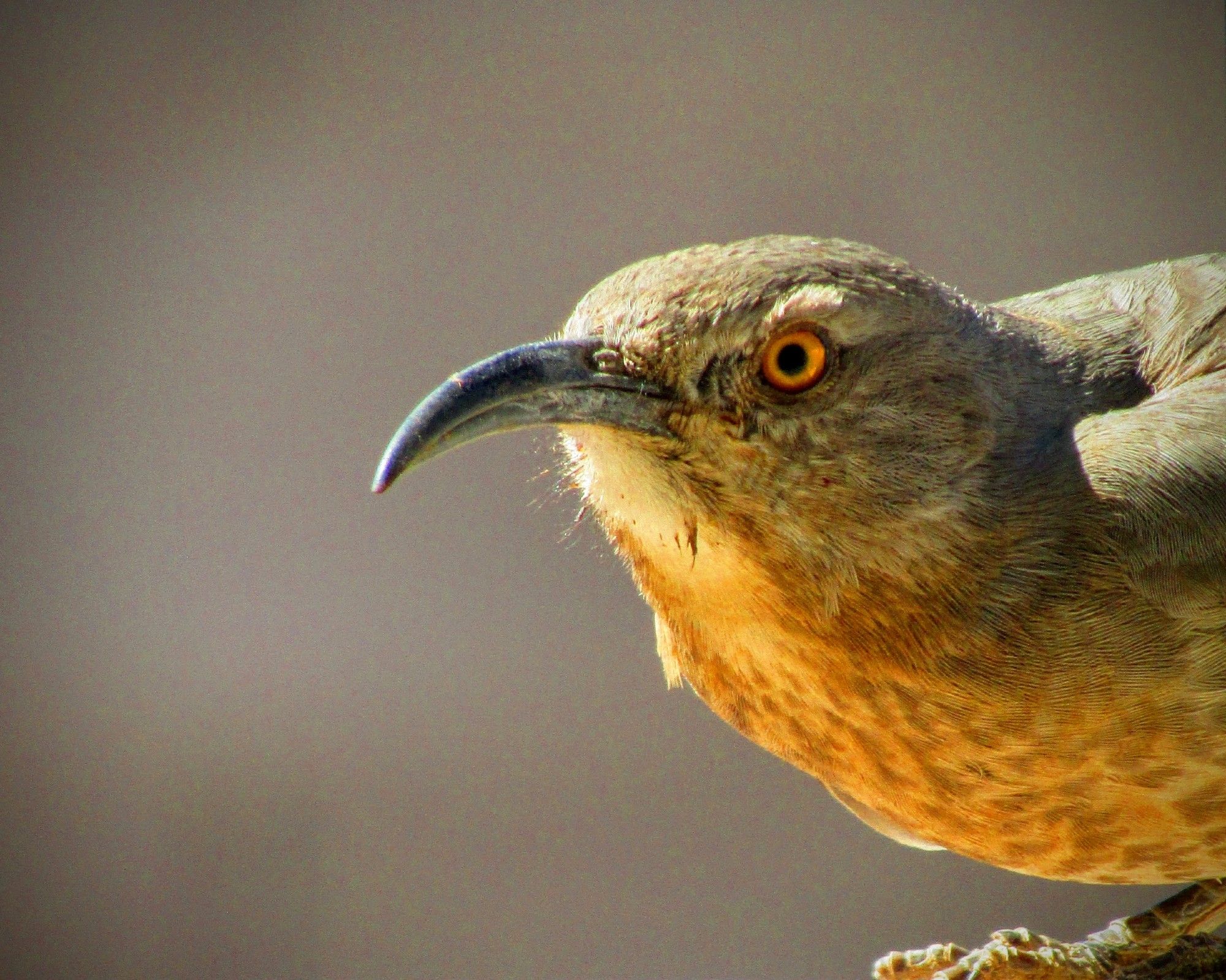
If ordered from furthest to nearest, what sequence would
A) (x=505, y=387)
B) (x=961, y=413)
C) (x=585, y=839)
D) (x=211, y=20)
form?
1. (x=585, y=839)
2. (x=211, y=20)
3. (x=961, y=413)
4. (x=505, y=387)

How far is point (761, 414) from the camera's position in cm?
206

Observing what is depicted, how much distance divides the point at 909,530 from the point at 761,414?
0.32m

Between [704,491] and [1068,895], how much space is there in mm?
4076

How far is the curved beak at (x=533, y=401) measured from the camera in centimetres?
205

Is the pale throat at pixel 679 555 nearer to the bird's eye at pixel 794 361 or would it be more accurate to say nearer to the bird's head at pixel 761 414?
the bird's head at pixel 761 414

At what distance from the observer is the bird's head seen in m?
2.06

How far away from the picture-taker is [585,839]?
5508 mm

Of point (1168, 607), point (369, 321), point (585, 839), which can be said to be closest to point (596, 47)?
point (369, 321)


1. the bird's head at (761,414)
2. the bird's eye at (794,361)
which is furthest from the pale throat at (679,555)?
the bird's eye at (794,361)

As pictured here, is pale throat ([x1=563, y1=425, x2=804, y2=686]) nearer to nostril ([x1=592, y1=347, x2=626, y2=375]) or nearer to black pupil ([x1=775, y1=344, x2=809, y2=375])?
nostril ([x1=592, y1=347, x2=626, y2=375])

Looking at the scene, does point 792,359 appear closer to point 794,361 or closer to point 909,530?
point 794,361

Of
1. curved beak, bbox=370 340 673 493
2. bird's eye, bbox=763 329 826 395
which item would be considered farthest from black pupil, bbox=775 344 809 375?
curved beak, bbox=370 340 673 493

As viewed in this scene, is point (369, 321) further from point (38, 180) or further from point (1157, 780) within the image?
point (1157, 780)

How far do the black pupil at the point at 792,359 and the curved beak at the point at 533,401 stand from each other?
7.4 inches
